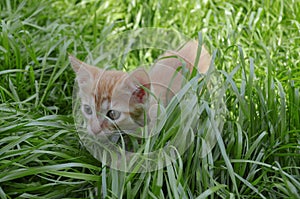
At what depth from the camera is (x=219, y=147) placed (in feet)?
6.01

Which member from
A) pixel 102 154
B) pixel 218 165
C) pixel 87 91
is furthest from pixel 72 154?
pixel 218 165

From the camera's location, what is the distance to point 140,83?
1.81 metres

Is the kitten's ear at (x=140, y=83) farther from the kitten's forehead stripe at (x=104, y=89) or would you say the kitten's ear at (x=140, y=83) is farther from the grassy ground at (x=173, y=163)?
the grassy ground at (x=173, y=163)

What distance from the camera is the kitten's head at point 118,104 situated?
1.84 m

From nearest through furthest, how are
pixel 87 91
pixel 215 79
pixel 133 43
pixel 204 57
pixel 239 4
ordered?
pixel 87 91 → pixel 215 79 → pixel 204 57 → pixel 133 43 → pixel 239 4

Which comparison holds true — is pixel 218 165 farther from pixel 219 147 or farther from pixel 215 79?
pixel 215 79

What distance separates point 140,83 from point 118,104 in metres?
0.12

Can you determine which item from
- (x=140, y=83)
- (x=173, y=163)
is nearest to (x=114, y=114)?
(x=140, y=83)

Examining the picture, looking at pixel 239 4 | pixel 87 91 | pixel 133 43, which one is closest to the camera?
pixel 87 91

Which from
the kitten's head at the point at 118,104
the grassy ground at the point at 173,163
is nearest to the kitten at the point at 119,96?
the kitten's head at the point at 118,104

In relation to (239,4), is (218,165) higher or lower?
lower

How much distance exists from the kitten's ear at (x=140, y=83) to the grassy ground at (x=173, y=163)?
23 centimetres

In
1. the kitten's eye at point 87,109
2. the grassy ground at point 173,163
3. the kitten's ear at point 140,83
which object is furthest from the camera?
the kitten's eye at point 87,109

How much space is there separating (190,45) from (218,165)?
0.71 metres
